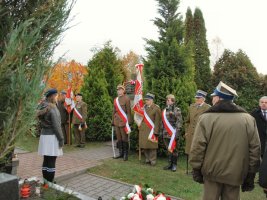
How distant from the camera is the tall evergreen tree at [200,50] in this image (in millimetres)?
15859

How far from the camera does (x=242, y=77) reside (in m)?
12.4

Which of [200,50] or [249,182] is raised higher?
[200,50]

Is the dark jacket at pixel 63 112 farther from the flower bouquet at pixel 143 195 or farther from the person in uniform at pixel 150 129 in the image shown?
the flower bouquet at pixel 143 195

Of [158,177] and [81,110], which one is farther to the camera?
[81,110]

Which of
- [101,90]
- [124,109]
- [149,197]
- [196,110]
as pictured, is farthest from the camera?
[101,90]

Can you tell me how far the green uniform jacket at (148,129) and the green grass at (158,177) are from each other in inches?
22.0

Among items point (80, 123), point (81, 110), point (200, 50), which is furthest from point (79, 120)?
point (200, 50)

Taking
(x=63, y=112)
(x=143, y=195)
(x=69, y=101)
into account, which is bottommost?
(x=143, y=195)

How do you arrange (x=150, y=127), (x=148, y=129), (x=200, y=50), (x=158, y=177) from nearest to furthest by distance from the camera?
(x=158, y=177)
(x=150, y=127)
(x=148, y=129)
(x=200, y=50)

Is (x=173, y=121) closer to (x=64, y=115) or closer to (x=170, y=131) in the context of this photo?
(x=170, y=131)

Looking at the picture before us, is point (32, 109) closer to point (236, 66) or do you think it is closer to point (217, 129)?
point (217, 129)

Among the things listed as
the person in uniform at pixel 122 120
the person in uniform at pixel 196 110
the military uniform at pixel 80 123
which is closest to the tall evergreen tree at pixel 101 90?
the military uniform at pixel 80 123

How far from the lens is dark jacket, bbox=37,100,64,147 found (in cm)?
567

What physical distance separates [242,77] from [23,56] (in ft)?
36.2
